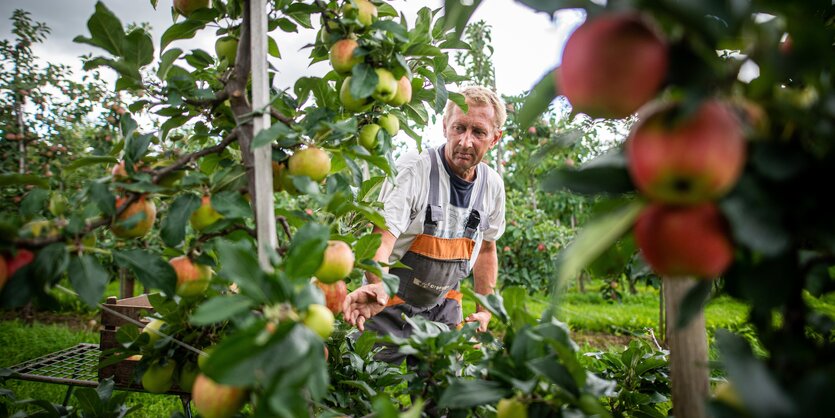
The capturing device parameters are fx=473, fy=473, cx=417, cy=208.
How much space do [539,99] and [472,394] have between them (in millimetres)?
432

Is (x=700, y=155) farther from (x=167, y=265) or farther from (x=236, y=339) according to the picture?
(x=167, y=265)

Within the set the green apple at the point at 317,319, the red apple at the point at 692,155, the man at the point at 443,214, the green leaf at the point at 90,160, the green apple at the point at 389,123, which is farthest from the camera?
the man at the point at 443,214

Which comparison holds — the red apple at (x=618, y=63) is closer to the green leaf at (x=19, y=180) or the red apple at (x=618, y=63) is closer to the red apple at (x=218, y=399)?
the red apple at (x=218, y=399)

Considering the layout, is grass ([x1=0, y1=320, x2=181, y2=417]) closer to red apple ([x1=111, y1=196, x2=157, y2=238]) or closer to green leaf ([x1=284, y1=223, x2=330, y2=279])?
red apple ([x1=111, y1=196, x2=157, y2=238])

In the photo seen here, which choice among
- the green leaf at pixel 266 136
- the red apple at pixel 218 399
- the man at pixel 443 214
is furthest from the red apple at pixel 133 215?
the man at pixel 443 214

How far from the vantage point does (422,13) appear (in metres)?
1.23

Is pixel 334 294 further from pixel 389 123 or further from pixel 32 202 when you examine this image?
pixel 32 202

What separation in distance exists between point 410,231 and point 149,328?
1.56 m

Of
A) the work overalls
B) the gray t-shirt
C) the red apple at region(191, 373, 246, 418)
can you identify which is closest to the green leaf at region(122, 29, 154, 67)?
the red apple at region(191, 373, 246, 418)

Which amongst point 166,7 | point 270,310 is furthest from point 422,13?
point 270,310

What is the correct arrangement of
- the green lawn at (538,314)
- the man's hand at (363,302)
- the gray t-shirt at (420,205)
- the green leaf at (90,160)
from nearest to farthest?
the green leaf at (90,160)
the man's hand at (363,302)
the gray t-shirt at (420,205)
the green lawn at (538,314)

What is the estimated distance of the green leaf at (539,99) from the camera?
1.91ft

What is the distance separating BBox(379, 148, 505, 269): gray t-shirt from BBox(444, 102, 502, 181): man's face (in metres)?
0.11

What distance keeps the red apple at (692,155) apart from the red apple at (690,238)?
2 cm
